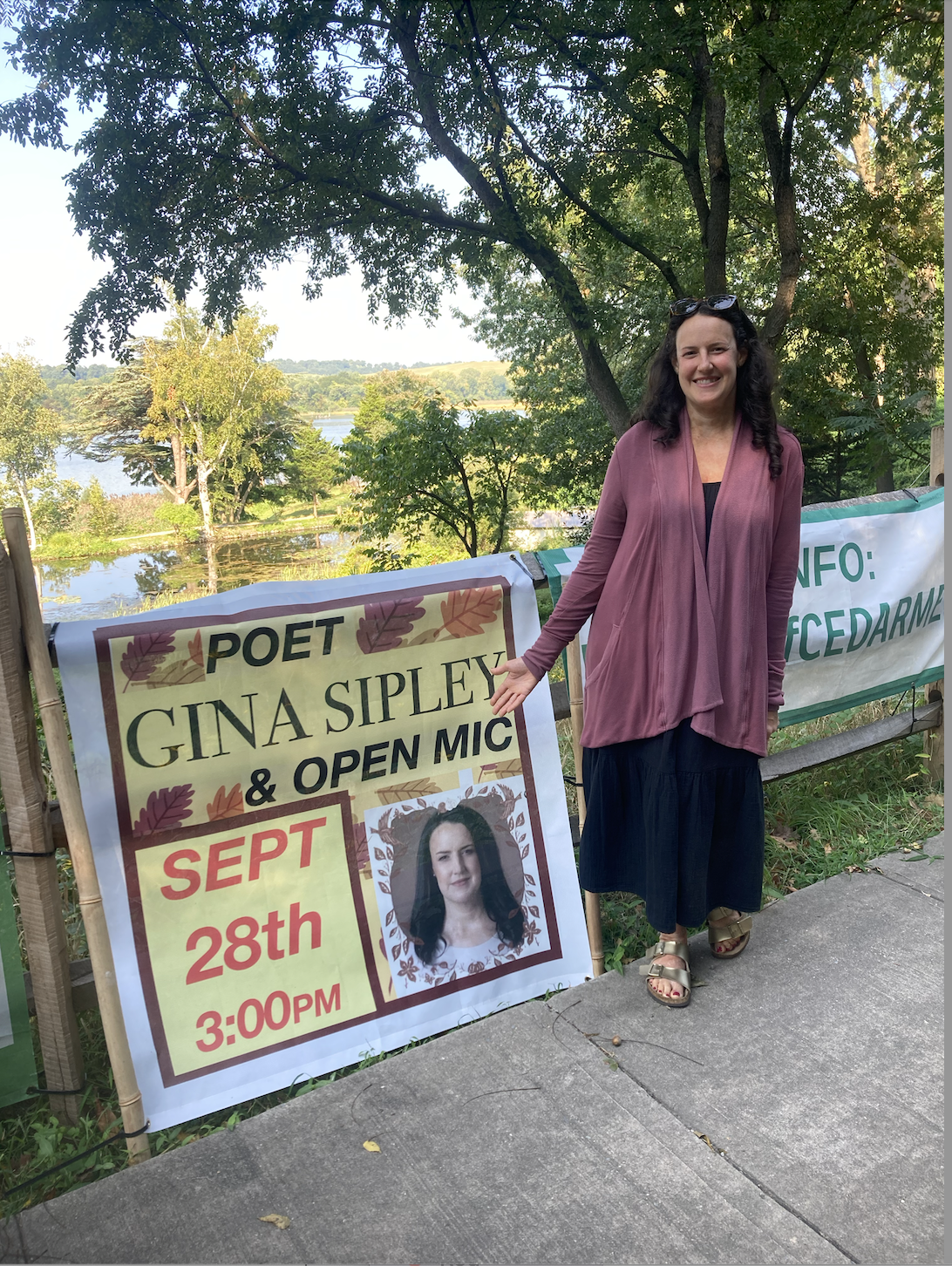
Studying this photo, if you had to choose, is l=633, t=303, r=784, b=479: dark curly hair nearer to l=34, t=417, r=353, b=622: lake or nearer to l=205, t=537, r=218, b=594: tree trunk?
l=34, t=417, r=353, b=622: lake

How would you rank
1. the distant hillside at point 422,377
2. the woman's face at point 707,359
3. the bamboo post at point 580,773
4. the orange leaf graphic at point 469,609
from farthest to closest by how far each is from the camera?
1. the distant hillside at point 422,377
2. the bamboo post at point 580,773
3. the orange leaf graphic at point 469,609
4. the woman's face at point 707,359

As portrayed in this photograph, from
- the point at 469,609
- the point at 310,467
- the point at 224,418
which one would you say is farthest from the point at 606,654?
the point at 224,418

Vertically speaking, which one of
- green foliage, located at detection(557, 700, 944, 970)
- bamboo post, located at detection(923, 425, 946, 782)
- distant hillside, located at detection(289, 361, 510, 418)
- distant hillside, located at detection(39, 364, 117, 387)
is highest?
distant hillside, located at detection(39, 364, 117, 387)

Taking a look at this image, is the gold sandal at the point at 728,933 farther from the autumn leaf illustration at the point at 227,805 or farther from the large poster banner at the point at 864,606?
the autumn leaf illustration at the point at 227,805

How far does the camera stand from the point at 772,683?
8.20ft

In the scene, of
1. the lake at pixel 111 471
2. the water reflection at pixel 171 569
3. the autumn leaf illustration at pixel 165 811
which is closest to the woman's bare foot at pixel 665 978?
the autumn leaf illustration at pixel 165 811

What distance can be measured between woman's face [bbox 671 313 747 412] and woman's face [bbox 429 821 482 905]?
4.37 feet

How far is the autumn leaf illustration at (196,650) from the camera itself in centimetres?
224

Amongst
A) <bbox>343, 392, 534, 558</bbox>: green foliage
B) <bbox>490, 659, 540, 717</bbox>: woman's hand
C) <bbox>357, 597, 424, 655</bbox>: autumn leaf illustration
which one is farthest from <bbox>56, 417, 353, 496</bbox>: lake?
<bbox>490, 659, 540, 717</bbox>: woman's hand

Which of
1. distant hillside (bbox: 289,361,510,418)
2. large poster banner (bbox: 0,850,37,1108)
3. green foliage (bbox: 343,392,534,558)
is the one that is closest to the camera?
large poster banner (bbox: 0,850,37,1108)

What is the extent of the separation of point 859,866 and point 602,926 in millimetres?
1047

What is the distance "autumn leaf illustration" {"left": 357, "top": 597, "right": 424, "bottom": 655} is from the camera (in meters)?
2.46

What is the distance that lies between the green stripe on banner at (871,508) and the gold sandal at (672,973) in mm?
1664

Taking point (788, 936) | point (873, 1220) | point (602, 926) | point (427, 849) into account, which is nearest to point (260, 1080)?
point (427, 849)
